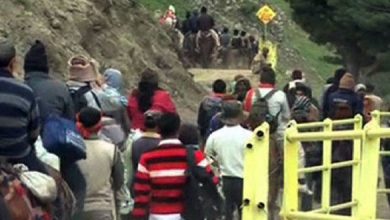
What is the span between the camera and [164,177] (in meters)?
11.6

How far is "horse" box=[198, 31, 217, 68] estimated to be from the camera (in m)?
44.2

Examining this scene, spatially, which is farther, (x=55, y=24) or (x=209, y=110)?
(x=55, y=24)

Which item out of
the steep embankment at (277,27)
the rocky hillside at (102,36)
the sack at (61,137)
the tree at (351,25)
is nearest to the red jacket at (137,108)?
the sack at (61,137)

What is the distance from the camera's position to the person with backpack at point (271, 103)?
1616 cm

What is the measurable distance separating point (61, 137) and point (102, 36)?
61.3 ft

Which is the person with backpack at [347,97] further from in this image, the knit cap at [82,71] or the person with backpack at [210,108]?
the knit cap at [82,71]

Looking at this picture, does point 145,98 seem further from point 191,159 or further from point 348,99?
point 191,159

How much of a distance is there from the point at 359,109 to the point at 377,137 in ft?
33.5

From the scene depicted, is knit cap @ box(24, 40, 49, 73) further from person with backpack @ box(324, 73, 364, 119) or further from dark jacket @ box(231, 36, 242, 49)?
dark jacket @ box(231, 36, 242, 49)

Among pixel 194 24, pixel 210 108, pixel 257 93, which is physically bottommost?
pixel 210 108

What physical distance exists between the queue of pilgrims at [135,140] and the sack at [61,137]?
0.4 inches

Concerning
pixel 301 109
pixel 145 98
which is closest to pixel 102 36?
pixel 301 109

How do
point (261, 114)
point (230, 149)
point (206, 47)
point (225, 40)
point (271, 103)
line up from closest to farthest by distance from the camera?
point (230, 149) → point (261, 114) → point (271, 103) → point (206, 47) → point (225, 40)

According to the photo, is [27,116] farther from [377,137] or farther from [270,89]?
[270,89]
